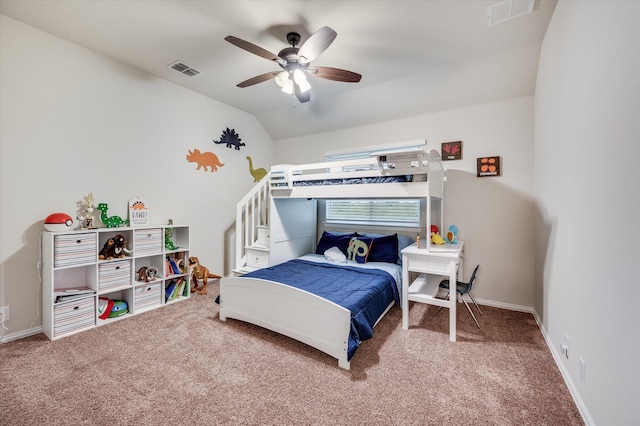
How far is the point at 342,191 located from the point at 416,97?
1.59 m

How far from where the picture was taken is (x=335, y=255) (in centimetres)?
363

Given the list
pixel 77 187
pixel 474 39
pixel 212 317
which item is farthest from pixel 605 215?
pixel 77 187

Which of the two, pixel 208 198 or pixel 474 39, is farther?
pixel 208 198

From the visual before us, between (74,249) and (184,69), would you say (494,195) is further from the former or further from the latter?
(74,249)

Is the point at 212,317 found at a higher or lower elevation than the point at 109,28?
lower

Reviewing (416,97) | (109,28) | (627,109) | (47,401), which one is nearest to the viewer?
(627,109)

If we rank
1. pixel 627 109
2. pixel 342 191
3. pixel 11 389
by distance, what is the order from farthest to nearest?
pixel 342 191 < pixel 11 389 < pixel 627 109

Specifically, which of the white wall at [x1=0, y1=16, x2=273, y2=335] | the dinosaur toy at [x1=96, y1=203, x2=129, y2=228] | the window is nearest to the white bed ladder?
the white wall at [x1=0, y1=16, x2=273, y2=335]

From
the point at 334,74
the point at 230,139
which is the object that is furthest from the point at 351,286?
the point at 230,139

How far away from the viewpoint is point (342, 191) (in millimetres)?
3197

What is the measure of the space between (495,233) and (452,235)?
2.01ft

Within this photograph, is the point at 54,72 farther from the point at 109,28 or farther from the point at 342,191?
the point at 342,191

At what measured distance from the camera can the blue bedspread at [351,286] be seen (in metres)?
2.14

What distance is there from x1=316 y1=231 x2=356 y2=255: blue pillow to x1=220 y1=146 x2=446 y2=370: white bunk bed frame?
36.6 inches
